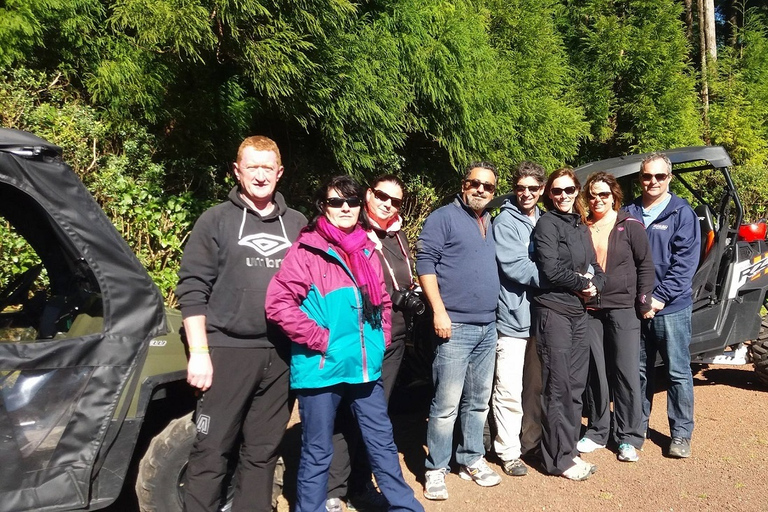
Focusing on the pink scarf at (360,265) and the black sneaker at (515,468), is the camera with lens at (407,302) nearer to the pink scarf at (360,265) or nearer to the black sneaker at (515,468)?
the pink scarf at (360,265)

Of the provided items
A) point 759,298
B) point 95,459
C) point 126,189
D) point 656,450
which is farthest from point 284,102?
point 759,298

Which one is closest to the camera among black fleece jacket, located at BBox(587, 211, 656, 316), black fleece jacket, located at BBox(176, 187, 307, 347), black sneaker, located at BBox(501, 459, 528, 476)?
black fleece jacket, located at BBox(176, 187, 307, 347)

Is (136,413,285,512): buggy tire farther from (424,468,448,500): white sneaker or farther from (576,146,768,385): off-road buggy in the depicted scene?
(576,146,768,385): off-road buggy

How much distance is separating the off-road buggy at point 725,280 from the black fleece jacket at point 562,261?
99 cm

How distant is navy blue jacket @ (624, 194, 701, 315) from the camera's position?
4500 millimetres

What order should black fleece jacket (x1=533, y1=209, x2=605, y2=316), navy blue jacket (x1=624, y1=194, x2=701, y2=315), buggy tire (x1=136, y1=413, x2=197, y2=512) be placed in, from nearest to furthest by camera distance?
1. buggy tire (x1=136, y1=413, x2=197, y2=512)
2. black fleece jacket (x1=533, y1=209, x2=605, y2=316)
3. navy blue jacket (x1=624, y1=194, x2=701, y2=315)

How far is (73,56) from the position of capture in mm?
5551

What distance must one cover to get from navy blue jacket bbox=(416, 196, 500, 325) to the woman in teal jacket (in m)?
0.57

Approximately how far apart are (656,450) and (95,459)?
3705 mm

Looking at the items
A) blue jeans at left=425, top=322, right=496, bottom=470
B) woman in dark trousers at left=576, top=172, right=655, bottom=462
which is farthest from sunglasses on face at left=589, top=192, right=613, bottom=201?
blue jeans at left=425, top=322, right=496, bottom=470

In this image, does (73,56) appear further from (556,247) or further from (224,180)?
(556,247)

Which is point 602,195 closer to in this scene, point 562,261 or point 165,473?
point 562,261

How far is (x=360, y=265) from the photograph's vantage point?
3.32 meters

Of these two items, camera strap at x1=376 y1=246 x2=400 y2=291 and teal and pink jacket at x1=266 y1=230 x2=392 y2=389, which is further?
camera strap at x1=376 y1=246 x2=400 y2=291
